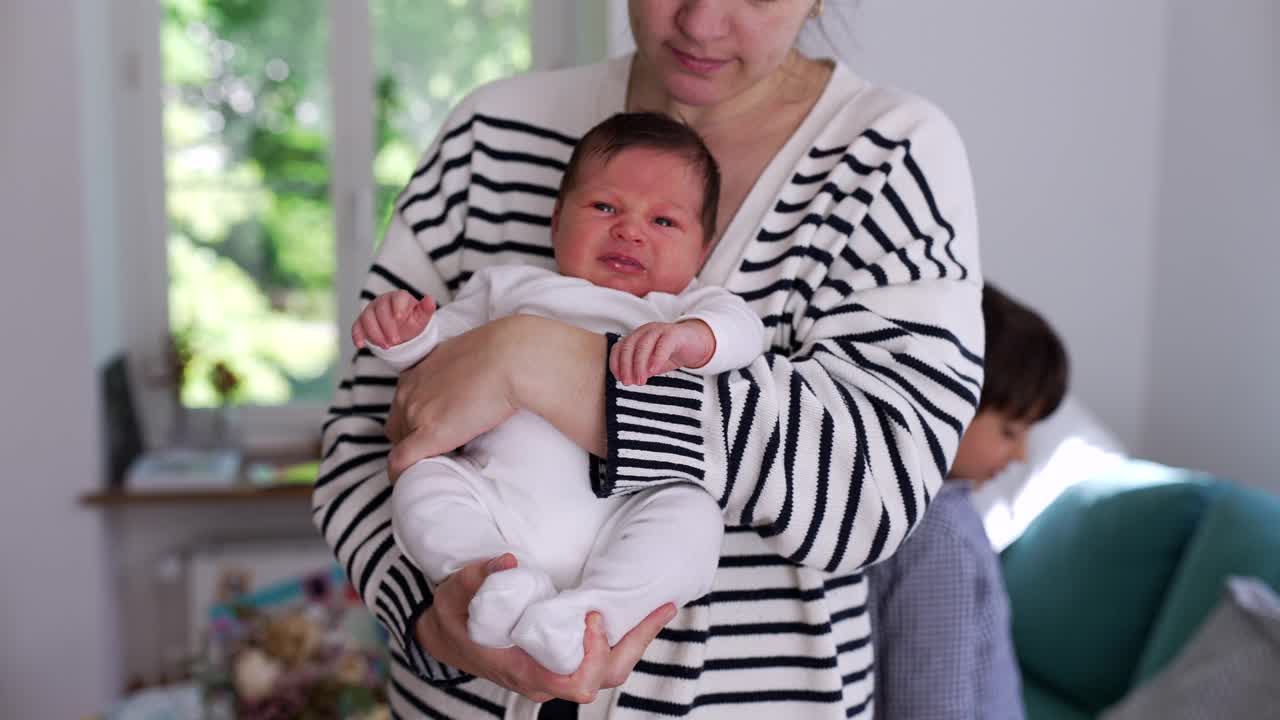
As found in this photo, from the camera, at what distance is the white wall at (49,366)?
3158 millimetres

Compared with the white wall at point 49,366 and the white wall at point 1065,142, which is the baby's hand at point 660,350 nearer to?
the white wall at point 1065,142

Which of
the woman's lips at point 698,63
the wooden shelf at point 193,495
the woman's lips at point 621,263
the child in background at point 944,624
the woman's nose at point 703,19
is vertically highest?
the woman's nose at point 703,19

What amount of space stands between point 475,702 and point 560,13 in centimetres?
295

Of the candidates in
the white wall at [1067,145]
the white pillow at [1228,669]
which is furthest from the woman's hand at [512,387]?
the white wall at [1067,145]

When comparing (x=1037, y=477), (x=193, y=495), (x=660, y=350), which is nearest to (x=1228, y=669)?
(x=1037, y=477)

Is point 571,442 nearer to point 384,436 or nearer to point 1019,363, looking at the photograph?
point 384,436

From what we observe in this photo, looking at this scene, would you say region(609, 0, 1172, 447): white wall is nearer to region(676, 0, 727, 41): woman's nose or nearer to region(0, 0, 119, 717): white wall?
region(0, 0, 119, 717): white wall

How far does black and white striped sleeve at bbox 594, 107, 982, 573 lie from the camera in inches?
36.9

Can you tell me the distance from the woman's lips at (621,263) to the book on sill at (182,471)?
8.46ft

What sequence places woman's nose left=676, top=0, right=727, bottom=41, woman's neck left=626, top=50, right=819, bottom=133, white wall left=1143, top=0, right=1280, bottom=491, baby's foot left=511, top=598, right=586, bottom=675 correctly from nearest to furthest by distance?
baby's foot left=511, top=598, right=586, bottom=675
woman's nose left=676, top=0, right=727, bottom=41
woman's neck left=626, top=50, right=819, bottom=133
white wall left=1143, top=0, right=1280, bottom=491

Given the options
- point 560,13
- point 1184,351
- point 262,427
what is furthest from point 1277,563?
point 262,427

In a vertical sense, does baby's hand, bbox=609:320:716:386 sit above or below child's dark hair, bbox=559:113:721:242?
below

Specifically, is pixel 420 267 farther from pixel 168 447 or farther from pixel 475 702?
pixel 168 447

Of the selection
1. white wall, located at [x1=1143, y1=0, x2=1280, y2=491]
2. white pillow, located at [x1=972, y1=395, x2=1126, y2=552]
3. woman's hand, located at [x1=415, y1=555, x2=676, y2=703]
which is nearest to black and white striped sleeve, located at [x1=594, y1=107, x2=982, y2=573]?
woman's hand, located at [x1=415, y1=555, x2=676, y2=703]
